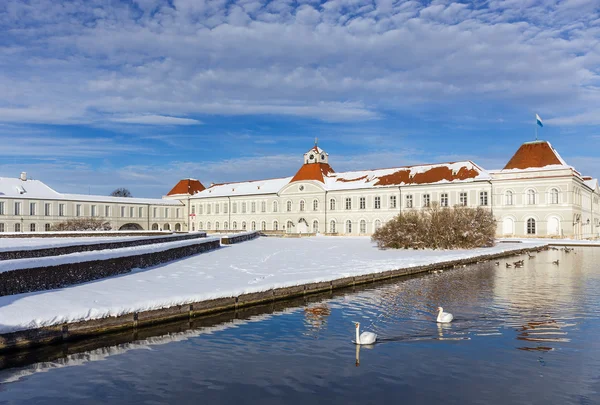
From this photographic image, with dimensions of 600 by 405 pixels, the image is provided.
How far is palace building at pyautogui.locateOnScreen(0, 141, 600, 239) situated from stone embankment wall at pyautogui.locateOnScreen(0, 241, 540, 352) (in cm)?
3261

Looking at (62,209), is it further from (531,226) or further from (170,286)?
(170,286)

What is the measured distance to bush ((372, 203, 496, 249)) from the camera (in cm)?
3772

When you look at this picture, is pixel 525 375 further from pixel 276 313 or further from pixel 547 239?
pixel 547 239

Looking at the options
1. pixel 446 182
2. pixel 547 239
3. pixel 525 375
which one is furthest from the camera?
pixel 446 182

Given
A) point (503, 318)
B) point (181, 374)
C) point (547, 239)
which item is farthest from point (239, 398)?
point (547, 239)

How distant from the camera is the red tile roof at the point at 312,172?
71.8 metres

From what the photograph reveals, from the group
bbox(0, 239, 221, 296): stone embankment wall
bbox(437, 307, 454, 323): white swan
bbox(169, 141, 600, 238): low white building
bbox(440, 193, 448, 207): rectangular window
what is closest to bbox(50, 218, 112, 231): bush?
bbox(169, 141, 600, 238): low white building

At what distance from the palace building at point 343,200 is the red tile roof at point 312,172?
0.49 feet

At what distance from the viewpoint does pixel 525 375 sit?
9414 millimetres

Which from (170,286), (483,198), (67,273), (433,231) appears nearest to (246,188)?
(483,198)

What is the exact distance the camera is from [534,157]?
5500 centimetres

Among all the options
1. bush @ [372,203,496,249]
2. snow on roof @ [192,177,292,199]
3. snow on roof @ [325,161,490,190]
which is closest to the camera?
bush @ [372,203,496,249]

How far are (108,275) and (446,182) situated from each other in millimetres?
47624

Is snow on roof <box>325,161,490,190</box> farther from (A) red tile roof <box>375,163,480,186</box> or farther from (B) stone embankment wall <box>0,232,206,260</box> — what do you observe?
(B) stone embankment wall <box>0,232,206,260</box>
